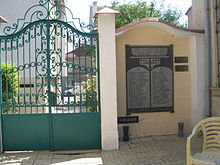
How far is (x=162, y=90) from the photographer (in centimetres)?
630

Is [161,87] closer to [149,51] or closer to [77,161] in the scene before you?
[149,51]

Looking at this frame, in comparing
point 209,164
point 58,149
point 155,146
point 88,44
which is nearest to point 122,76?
point 88,44

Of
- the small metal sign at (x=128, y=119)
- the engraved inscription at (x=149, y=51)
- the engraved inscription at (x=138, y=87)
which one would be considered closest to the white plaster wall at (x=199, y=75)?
the engraved inscription at (x=149, y=51)

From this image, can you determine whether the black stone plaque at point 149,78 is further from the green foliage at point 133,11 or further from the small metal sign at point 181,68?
the green foliage at point 133,11

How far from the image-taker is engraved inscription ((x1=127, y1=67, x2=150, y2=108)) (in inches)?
242

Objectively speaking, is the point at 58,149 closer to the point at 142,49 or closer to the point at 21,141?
the point at 21,141

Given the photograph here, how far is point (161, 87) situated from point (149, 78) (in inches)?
15.1

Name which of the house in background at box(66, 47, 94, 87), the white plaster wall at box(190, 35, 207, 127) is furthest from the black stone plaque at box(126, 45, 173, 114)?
the house in background at box(66, 47, 94, 87)

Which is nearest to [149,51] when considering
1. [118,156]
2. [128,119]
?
[128,119]

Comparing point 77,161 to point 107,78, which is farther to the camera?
point 107,78

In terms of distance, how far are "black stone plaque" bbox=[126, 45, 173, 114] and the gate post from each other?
0.88 m

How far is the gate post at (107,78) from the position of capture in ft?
17.3

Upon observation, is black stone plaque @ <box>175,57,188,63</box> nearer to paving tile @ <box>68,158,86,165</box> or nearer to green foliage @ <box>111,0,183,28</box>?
paving tile @ <box>68,158,86,165</box>

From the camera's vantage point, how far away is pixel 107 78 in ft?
17.4
